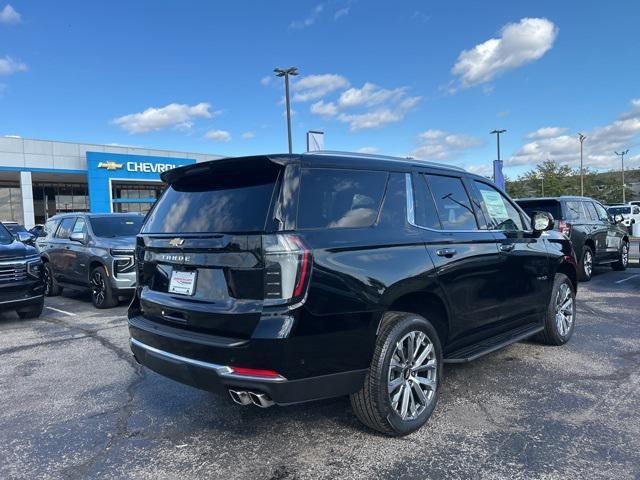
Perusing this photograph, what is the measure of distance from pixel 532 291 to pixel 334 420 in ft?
7.88

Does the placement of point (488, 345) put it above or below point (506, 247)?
below

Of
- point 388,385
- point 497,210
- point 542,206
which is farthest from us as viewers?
point 542,206

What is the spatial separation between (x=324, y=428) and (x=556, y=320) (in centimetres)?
313

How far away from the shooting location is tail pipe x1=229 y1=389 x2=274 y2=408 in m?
2.78

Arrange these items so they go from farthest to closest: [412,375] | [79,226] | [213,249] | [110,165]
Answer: [110,165] < [79,226] < [412,375] < [213,249]

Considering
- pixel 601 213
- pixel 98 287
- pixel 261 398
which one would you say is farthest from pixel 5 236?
pixel 601 213

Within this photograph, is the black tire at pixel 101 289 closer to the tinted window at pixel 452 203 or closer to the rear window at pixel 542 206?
the tinted window at pixel 452 203

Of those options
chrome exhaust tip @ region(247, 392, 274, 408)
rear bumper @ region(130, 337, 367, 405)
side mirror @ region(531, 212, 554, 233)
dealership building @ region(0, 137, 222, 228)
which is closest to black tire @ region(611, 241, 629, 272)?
side mirror @ region(531, 212, 554, 233)

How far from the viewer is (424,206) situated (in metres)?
3.74

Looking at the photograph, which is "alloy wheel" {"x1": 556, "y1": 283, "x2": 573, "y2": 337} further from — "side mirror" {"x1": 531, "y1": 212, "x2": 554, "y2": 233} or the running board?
"side mirror" {"x1": 531, "y1": 212, "x2": 554, "y2": 233}

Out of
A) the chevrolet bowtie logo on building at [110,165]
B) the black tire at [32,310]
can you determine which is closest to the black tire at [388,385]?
the black tire at [32,310]

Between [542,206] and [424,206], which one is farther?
[542,206]

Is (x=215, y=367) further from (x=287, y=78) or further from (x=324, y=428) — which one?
(x=287, y=78)


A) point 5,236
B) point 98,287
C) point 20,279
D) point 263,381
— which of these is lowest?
point 98,287
